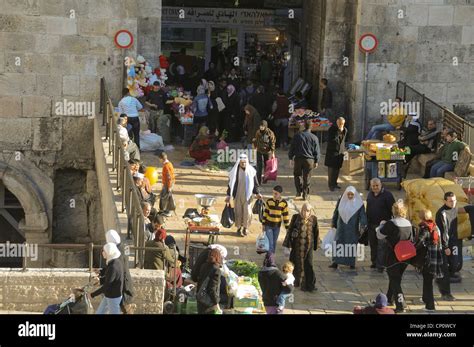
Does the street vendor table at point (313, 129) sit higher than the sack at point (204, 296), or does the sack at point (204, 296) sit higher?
the street vendor table at point (313, 129)

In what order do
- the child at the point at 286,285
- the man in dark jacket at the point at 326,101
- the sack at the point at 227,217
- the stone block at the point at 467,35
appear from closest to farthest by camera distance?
the child at the point at 286,285 → the sack at the point at 227,217 → the stone block at the point at 467,35 → the man in dark jacket at the point at 326,101

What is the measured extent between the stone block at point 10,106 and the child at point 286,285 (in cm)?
1024

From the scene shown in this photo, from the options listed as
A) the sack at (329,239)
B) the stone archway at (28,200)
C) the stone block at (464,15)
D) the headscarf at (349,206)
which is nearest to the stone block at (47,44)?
the stone archway at (28,200)

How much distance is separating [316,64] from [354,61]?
1.90 meters

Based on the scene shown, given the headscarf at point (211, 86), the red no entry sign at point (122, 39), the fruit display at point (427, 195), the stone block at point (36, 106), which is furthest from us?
the headscarf at point (211, 86)

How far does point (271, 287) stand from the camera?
16062mm

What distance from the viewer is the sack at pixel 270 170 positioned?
22.2m

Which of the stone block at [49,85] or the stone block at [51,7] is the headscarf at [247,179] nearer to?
the stone block at [49,85]

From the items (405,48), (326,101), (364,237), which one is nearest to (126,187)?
(364,237)

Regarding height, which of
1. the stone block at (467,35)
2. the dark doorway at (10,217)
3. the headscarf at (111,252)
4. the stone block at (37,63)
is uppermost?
the stone block at (467,35)

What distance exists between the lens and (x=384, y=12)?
2538 centimetres

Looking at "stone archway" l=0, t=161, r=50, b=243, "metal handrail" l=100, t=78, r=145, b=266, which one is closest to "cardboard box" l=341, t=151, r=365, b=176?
"metal handrail" l=100, t=78, r=145, b=266
